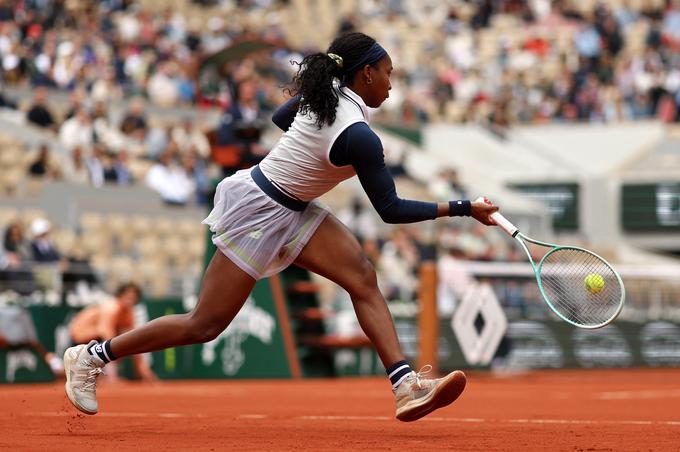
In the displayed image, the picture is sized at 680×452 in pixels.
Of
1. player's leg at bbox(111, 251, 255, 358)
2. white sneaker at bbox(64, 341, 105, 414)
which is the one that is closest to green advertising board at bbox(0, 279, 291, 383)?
white sneaker at bbox(64, 341, 105, 414)

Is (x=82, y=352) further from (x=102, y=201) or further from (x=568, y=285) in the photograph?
(x=102, y=201)

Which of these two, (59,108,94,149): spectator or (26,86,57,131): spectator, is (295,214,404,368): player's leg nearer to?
(59,108,94,149): spectator

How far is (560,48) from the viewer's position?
116 feet

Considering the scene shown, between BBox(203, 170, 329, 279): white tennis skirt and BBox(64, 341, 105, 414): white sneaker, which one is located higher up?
BBox(203, 170, 329, 279): white tennis skirt

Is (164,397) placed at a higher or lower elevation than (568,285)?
lower

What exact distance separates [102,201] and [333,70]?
14.5 metres

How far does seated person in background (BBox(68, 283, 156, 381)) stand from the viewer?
16297mm

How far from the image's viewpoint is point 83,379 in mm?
8258

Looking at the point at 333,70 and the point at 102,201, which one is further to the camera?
the point at 102,201

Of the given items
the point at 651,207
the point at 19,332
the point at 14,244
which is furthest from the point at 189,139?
the point at 651,207

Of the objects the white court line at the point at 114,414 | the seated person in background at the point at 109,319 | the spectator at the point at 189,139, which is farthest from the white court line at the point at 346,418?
the spectator at the point at 189,139

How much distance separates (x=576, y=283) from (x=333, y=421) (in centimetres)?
202

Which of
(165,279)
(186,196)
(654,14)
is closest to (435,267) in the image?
(165,279)

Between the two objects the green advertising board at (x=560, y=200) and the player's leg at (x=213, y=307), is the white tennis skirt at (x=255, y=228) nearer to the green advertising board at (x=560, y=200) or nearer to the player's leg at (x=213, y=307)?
the player's leg at (x=213, y=307)
